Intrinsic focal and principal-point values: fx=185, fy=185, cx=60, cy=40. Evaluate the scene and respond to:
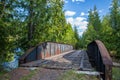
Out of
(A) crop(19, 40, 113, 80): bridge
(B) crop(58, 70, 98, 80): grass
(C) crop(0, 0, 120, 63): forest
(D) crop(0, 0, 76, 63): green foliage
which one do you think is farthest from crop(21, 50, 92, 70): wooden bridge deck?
(D) crop(0, 0, 76, 63): green foliage

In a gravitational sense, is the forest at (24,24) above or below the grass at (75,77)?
above

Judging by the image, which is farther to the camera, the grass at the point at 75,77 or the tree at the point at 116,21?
the tree at the point at 116,21

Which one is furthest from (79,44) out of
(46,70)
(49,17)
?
(46,70)

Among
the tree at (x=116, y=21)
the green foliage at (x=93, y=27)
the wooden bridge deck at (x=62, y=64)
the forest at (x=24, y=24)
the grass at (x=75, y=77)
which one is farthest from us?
the green foliage at (x=93, y=27)

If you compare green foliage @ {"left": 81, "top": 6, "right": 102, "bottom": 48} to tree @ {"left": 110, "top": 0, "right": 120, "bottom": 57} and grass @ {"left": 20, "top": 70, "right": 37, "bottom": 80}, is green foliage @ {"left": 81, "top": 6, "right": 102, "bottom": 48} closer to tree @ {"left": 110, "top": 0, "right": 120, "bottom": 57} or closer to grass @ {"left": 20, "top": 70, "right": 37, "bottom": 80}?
tree @ {"left": 110, "top": 0, "right": 120, "bottom": 57}

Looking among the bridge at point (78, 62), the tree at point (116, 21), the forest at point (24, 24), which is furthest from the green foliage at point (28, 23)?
the tree at point (116, 21)

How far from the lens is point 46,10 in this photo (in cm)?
1477

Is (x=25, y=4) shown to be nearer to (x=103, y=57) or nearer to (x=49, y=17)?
(x=49, y=17)

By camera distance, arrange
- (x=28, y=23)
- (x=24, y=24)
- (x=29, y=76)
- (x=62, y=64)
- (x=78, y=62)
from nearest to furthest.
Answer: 1. (x=29, y=76)
2. (x=62, y=64)
3. (x=78, y=62)
4. (x=24, y=24)
5. (x=28, y=23)

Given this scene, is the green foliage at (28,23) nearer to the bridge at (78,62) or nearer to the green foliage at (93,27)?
the bridge at (78,62)

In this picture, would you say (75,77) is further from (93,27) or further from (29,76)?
(93,27)

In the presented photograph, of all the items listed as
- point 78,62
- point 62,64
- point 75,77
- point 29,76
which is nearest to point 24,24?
point 78,62

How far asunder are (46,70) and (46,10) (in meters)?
9.27

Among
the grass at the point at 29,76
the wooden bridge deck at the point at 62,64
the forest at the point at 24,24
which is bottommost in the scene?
the grass at the point at 29,76
